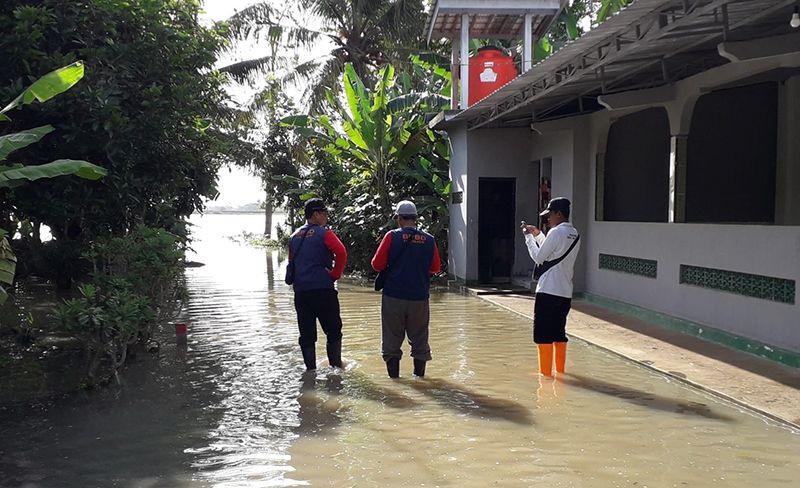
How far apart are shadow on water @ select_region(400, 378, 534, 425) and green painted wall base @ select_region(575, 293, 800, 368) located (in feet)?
10.5

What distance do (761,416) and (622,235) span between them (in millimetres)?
6471

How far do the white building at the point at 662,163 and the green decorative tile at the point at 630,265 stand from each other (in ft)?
0.11

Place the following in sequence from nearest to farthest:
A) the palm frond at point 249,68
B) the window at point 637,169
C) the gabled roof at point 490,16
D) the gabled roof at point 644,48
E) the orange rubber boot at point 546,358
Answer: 1. the gabled roof at point 644,48
2. the orange rubber boot at point 546,358
3. the window at point 637,169
4. the gabled roof at point 490,16
5. the palm frond at point 249,68

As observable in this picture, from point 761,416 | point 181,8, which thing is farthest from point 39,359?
point 761,416

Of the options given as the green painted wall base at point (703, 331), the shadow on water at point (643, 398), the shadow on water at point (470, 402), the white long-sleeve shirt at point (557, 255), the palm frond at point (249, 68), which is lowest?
the shadow on water at point (470, 402)

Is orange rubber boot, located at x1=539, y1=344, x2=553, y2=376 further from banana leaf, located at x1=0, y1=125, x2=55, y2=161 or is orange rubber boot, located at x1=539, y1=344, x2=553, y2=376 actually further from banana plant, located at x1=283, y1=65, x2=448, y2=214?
banana plant, located at x1=283, y1=65, x2=448, y2=214

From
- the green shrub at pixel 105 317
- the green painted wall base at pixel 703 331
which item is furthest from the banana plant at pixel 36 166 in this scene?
the green painted wall base at pixel 703 331

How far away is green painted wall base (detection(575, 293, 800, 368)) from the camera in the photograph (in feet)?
26.4

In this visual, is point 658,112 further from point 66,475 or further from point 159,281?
point 66,475

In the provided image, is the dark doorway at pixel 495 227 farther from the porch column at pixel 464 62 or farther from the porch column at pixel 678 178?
the porch column at pixel 678 178

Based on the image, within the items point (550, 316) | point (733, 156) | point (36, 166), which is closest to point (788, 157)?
point (733, 156)

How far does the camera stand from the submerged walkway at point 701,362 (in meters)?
6.59

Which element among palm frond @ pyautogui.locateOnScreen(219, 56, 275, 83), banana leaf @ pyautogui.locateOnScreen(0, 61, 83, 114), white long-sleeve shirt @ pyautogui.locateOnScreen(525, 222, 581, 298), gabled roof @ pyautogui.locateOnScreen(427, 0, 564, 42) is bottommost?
white long-sleeve shirt @ pyautogui.locateOnScreen(525, 222, 581, 298)

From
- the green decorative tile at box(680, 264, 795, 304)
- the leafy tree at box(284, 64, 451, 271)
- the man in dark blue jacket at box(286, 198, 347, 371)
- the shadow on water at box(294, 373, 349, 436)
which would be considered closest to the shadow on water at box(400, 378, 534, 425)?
the shadow on water at box(294, 373, 349, 436)
